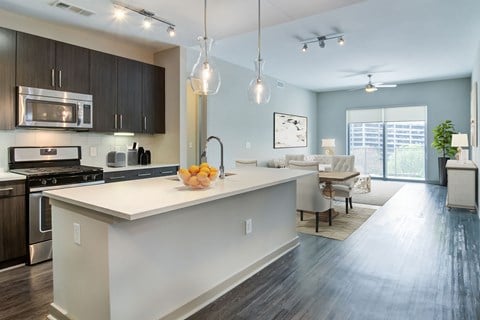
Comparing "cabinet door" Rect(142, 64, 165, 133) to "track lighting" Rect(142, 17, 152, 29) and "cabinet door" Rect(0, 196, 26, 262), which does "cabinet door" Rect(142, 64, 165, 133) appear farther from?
"cabinet door" Rect(0, 196, 26, 262)

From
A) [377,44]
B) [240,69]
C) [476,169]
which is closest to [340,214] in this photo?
[476,169]

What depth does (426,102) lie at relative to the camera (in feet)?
28.1

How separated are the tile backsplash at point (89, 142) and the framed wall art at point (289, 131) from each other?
3877 millimetres

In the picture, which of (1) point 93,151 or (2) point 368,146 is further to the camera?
(2) point 368,146

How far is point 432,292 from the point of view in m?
2.48

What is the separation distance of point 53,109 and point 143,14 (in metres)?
1.48

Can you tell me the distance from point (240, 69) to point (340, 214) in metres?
3.69

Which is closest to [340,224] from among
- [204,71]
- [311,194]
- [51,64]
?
[311,194]

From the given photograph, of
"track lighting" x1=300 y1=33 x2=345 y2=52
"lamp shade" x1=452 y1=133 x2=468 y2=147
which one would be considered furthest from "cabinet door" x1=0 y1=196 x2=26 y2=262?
"lamp shade" x1=452 y1=133 x2=468 y2=147

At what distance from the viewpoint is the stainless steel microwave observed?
3281mm

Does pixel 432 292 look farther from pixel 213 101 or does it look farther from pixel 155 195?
pixel 213 101

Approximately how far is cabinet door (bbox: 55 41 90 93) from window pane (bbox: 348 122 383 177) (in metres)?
8.00

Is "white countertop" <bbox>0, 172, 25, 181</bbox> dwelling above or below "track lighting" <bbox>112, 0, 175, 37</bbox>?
below

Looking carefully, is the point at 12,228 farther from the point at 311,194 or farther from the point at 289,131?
the point at 289,131
